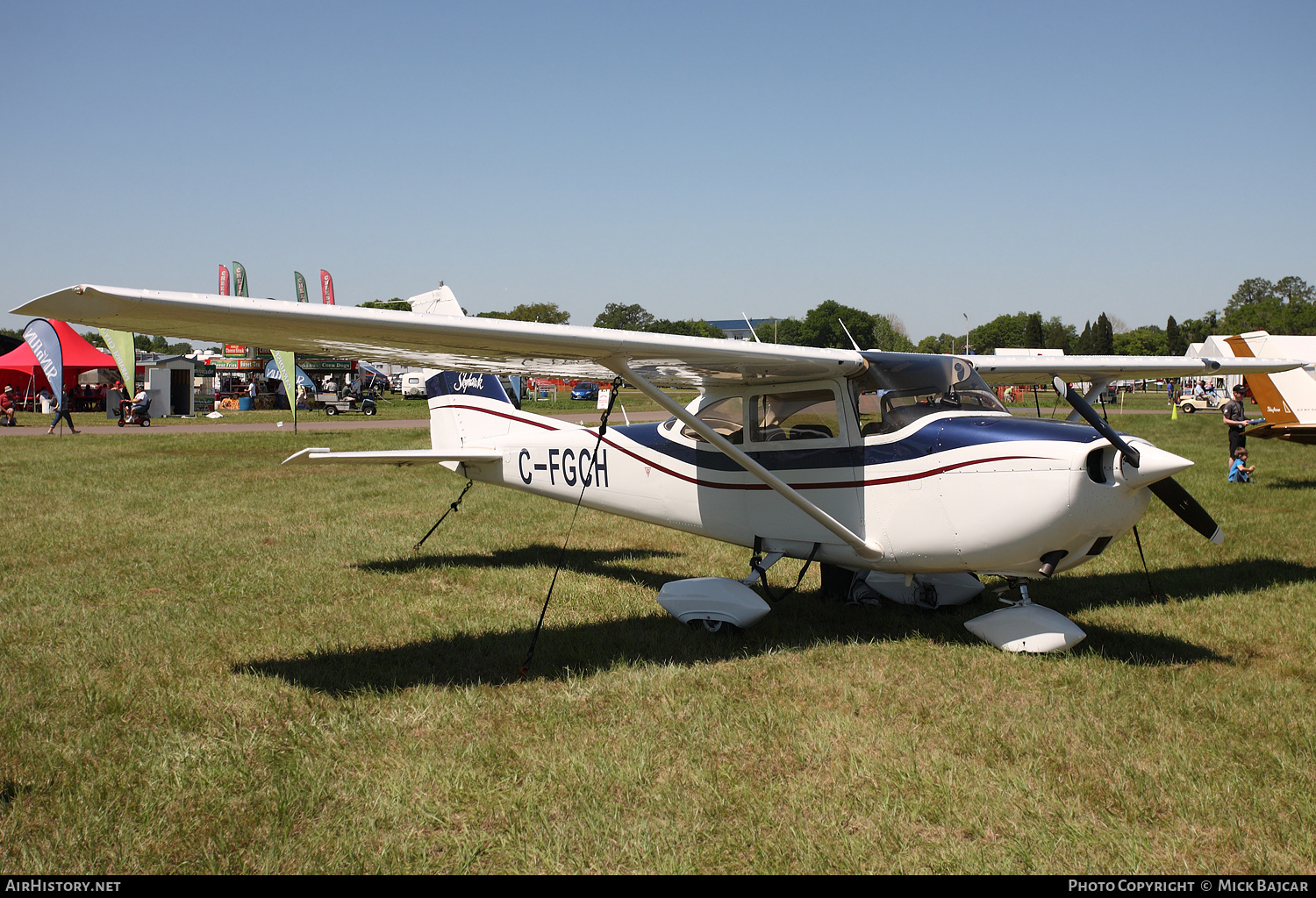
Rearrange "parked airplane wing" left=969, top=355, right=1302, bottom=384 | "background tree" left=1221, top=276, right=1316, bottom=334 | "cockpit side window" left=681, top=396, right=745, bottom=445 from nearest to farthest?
"cockpit side window" left=681, top=396, right=745, bottom=445
"parked airplane wing" left=969, top=355, right=1302, bottom=384
"background tree" left=1221, top=276, right=1316, bottom=334

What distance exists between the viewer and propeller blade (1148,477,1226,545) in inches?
211

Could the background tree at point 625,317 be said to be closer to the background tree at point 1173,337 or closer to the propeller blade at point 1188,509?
the background tree at point 1173,337

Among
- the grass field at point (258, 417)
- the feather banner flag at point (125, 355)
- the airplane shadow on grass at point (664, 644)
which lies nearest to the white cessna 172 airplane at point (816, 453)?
the airplane shadow on grass at point (664, 644)

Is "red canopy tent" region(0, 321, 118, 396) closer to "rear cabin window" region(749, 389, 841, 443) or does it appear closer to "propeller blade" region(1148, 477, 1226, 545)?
"rear cabin window" region(749, 389, 841, 443)

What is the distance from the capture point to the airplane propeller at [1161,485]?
A: 4621mm

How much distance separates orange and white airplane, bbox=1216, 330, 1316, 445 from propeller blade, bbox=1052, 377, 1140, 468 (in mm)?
11554

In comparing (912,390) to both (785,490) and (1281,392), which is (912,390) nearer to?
(785,490)

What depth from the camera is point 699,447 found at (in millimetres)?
6523

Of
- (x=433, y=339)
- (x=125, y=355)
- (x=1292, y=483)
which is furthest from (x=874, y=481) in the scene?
(x=125, y=355)

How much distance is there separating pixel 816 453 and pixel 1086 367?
10.9ft

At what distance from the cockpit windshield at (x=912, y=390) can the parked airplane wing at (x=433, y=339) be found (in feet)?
0.67

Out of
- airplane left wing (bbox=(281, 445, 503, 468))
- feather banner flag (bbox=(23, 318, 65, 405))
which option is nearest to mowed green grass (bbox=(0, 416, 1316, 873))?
airplane left wing (bbox=(281, 445, 503, 468))
